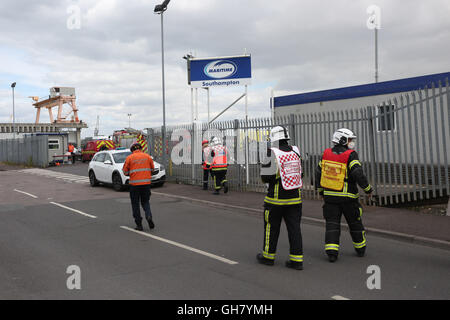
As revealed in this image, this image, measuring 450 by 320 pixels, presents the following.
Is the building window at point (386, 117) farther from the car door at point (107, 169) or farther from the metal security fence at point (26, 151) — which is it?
the metal security fence at point (26, 151)

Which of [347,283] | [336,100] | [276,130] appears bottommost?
[347,283]

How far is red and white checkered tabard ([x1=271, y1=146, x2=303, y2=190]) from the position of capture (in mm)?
5871

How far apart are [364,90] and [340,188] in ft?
41.2

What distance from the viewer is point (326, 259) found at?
6461 mm

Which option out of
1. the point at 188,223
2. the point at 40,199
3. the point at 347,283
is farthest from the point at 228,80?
the point at 347,283

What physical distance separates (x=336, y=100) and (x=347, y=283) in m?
14.6

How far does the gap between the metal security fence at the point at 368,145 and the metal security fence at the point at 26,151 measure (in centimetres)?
1762

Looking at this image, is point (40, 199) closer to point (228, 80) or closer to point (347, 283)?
point (228, 80)

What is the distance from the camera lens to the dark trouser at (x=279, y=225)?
5871mm

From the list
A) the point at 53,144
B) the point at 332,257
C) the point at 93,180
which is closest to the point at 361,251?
the point at 332,257

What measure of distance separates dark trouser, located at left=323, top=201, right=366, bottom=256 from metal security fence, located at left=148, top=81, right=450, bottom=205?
3.63 meters

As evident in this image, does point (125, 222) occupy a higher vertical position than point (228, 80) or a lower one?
lower

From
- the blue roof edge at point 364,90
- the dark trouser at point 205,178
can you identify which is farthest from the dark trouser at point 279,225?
the blue roof edge at point 364,90

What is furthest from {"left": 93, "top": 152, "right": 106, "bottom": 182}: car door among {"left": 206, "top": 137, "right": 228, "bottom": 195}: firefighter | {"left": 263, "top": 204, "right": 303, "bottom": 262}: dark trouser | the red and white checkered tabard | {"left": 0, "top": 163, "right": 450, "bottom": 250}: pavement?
the red and white checkered tabard
